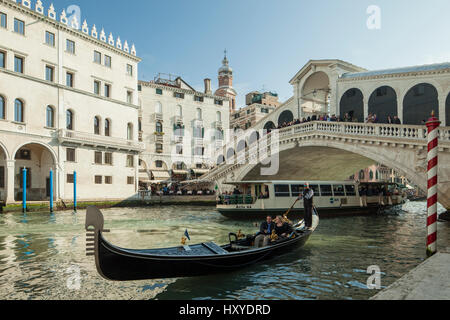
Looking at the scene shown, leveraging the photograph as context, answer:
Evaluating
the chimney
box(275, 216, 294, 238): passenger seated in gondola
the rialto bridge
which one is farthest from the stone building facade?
box(275, 216, 294, 238): passenger seated in gondola

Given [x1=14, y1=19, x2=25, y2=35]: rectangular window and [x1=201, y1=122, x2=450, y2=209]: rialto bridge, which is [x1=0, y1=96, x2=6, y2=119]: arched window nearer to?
[x1=14, y1=19, x2=25, y2=35]: rectangular window

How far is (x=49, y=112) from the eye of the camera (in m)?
21.7

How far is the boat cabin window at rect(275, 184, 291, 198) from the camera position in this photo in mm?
15197

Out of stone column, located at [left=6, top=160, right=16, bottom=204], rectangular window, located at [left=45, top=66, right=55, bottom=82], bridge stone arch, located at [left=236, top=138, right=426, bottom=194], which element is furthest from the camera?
rectangular window, located at [left=45, top=66, right=55, bottom=82]

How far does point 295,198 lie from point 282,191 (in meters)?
0.73

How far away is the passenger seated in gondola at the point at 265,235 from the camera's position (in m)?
7.17

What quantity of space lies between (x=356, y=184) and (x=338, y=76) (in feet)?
21.4

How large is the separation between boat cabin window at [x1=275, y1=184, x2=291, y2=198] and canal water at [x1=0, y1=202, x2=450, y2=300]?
3319mm

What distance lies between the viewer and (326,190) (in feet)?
55.1

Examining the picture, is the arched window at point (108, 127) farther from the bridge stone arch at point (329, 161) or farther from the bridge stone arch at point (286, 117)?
the bridge stone arch at point (286, 117)

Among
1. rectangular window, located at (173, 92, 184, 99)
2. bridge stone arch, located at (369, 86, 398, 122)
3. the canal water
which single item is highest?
rectangular window, located at (173, 92, 184, 99)
